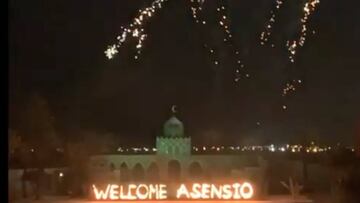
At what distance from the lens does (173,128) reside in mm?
28672

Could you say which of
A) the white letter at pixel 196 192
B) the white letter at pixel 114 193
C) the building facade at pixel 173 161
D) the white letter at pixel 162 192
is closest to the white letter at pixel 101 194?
the white letter at pixel 114 193

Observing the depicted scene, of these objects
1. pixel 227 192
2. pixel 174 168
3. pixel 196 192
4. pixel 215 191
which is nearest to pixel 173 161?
pixel 174 168

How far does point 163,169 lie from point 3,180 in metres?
29.0

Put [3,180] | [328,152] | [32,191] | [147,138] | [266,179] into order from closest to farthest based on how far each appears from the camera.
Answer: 1. [3,180]
2. [32,191]
3. [266,179]
4. [328,152]
5. [147,138]

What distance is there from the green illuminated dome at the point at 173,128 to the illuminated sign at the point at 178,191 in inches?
404

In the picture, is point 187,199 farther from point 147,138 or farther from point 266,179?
point 147,138

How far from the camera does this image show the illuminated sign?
693 inches

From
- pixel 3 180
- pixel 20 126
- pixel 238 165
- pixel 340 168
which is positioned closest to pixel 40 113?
pixel 20 126

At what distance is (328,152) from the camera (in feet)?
78.4

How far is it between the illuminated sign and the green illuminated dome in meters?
10.3

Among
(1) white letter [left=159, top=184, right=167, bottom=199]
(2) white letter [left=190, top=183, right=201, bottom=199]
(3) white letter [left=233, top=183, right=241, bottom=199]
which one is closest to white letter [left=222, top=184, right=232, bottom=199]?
(3) white letter [left=233, top=183, right=241, bottom=199]

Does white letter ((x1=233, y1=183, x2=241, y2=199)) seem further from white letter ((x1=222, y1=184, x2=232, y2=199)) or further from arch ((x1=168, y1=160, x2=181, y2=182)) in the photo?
arch ((x1=168, y1=160, x2=181, y2=182))

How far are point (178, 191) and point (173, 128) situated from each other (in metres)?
10.7

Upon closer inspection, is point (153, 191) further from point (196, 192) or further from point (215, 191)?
point (215, 191)
